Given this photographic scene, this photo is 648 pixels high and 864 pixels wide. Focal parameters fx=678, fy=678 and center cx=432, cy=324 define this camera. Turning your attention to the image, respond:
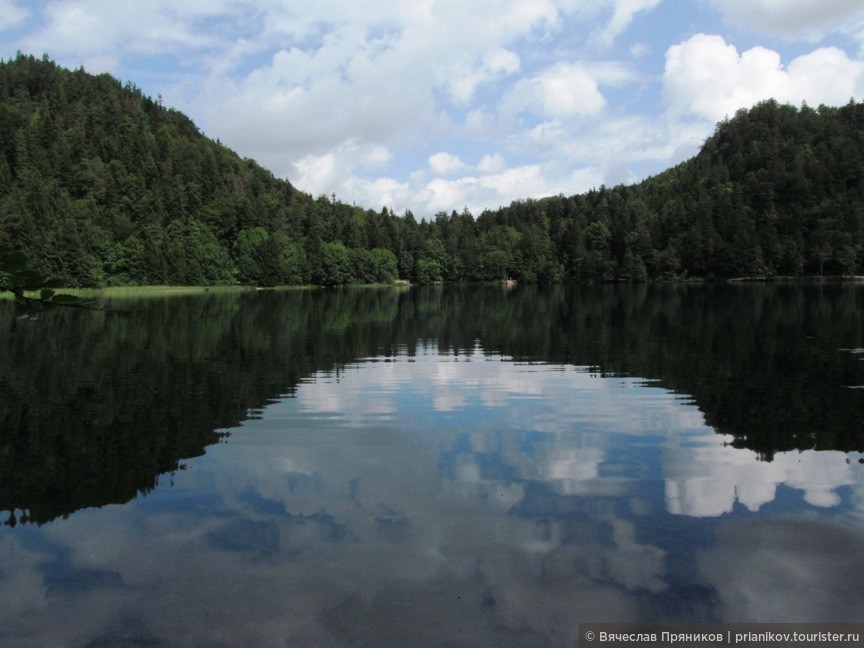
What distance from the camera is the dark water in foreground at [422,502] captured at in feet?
31.7

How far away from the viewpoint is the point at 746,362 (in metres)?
31.8

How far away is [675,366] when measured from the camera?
31297mm

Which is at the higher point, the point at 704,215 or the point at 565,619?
the point at 704,215

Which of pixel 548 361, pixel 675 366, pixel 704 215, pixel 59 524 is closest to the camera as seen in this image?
pixel 59 524

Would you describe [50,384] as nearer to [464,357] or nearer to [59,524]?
[59,524]

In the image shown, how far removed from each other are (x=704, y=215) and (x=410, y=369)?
187963 millimetres

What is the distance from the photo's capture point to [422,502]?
45.5 feet

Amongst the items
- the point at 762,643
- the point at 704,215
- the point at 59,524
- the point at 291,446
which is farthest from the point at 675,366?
the point at 704,215

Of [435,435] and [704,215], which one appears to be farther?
[704,215]

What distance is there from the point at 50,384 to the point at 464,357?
19.1 m

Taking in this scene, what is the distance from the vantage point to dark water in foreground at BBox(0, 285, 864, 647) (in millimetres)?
9648

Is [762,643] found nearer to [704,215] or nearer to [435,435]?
[435,435]

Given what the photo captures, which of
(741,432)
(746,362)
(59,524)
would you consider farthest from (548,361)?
(59,524)

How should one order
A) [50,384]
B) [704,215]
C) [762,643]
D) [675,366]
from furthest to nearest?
[704,215]
[675,366]
[50,384]
[762,643]
